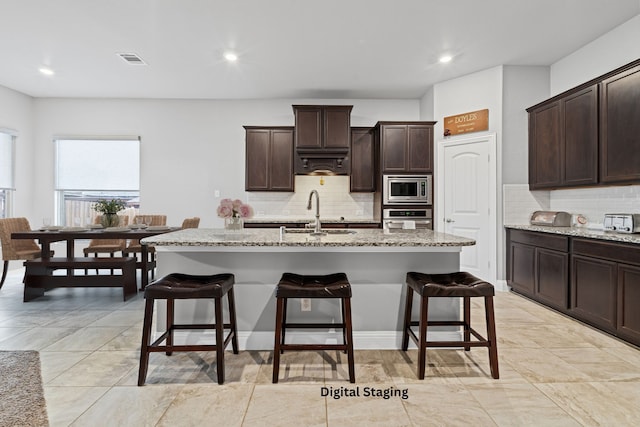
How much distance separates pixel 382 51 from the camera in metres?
4.06

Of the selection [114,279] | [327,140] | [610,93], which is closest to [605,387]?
[610,93]

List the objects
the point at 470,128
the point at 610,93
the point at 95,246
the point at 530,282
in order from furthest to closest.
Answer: the point at 95,246, the point at 470,128, the point at 530,282, the point at 610,93

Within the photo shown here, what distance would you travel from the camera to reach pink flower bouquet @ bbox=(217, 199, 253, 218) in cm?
274

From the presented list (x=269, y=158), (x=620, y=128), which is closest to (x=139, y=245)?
(x=269, y=158)

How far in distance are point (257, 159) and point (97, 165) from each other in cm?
294

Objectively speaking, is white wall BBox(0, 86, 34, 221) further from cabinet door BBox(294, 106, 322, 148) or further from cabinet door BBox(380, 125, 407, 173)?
cabinet door BBox(380, 125, 407, 173)

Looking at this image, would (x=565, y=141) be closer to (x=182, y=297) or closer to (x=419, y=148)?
(x=419, y=148)

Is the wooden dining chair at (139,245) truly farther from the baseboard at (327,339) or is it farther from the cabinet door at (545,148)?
the cabinet door at (545,148)

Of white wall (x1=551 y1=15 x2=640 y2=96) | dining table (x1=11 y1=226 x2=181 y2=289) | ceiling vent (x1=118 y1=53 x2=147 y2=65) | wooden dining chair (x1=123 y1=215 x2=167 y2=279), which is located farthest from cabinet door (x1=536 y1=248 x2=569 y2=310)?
ceiling vent (x1=118 y1=53 x2=147 y2=65)

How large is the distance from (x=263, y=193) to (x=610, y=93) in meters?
4.55

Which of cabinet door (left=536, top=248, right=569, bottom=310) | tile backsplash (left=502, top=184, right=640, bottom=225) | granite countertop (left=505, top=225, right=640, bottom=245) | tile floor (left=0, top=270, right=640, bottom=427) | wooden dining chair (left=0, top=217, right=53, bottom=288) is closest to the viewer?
tile floor (left=0, top=270, right=640, bottom=427)

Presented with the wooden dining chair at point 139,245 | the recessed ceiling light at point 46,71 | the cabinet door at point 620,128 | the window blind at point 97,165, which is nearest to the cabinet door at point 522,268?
the cabinet door at point 620,128

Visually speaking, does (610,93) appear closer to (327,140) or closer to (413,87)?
(413,87)

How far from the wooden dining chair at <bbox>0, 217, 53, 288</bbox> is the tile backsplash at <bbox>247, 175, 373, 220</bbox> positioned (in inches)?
116
